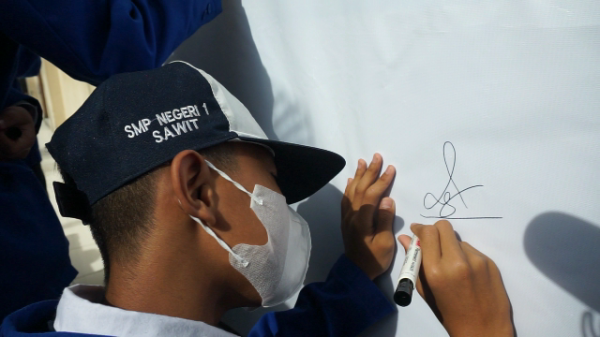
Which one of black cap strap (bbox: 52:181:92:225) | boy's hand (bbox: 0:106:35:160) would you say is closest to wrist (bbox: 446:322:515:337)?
black cap strap (bbox: 52:181:92:225)

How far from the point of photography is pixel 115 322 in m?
0.56

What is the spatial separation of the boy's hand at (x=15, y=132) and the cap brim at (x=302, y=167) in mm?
550

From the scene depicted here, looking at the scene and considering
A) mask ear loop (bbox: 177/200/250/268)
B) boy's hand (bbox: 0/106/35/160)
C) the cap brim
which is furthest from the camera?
boy's hand (bbox: 0/106/35/160)

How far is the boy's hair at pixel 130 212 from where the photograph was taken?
1.84ft

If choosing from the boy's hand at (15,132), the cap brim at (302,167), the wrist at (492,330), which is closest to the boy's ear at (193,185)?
the cap brim at (302,167)

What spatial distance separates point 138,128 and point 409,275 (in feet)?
1.32

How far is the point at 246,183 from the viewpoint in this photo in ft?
2.02

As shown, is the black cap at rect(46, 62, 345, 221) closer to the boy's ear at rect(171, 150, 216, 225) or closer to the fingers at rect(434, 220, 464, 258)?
the boy's ear at rect(171, 150, 216, 225)

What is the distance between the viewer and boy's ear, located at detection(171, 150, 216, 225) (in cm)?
53

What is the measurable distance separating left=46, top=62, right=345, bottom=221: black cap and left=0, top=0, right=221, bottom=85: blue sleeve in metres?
0.11

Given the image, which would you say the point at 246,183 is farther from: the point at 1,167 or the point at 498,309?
the point at 1,167

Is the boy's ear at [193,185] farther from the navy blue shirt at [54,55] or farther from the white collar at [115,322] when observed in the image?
the navy blue shirt at [54,55]

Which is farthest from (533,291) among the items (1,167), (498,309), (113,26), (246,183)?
(1,167)

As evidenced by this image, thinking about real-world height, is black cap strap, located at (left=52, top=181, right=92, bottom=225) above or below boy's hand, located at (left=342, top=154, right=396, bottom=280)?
above
